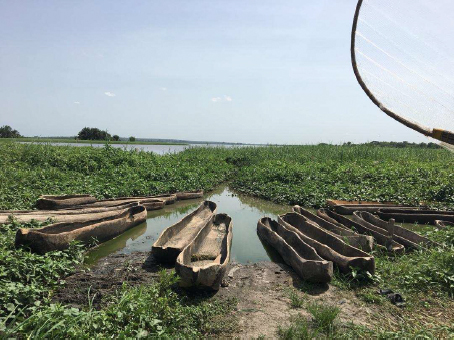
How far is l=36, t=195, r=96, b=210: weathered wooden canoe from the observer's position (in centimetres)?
750

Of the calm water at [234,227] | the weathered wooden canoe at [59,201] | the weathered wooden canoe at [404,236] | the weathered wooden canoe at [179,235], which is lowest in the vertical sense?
the calm water at [234,227]

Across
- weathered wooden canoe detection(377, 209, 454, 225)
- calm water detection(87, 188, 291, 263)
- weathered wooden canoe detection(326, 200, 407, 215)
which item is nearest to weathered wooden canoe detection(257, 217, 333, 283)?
calm water detection(87, 188, 291, 263)

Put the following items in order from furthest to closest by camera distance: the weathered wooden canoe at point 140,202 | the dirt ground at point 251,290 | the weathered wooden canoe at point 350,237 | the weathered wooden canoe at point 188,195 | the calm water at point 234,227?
1. the weathered wooden canoe at point 188,195
2. the weathered wooden canoe at point 140,202
3. the calm water at point 234,227
4. the weathered wooden canoe at point 350,237
5. the dirt ground at point 251,290

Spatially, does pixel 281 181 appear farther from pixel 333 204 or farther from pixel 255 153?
pixel 255 153

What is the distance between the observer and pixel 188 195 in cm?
1133

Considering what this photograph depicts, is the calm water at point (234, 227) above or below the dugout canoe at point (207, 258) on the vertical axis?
below

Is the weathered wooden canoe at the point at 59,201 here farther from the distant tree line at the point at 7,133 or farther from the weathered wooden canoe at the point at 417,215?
the distant tree line at the point at 7,133

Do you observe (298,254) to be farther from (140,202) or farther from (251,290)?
(140,202)

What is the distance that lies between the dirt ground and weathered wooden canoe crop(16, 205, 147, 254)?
1.92 feet

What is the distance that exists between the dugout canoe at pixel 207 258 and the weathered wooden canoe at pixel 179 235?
197mm

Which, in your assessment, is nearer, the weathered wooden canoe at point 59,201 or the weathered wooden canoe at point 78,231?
the weathered wooden canoe at point 78,231

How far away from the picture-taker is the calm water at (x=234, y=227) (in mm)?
6027

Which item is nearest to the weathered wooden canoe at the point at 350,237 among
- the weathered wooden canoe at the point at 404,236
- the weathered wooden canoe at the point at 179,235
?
the weathered wooden canoe at the point at 404,236

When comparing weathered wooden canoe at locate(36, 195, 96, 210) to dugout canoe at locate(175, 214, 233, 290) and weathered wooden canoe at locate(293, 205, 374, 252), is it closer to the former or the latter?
dugout canoe at locate(175, 214, 233, 290)
